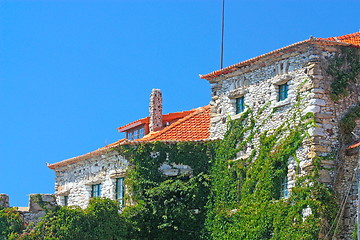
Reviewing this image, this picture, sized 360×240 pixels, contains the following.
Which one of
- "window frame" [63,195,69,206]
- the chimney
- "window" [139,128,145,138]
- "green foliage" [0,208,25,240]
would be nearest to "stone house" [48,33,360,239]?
"window frame" [63,195,69,206]

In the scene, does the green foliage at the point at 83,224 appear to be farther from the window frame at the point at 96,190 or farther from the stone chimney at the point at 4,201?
the window frame at the point at 96,190

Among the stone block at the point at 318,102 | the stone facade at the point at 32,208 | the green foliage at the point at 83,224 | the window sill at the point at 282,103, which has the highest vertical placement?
the window sill at the point at 282,103

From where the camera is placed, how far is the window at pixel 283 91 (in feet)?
107

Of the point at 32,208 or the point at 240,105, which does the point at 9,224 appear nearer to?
the point at 32,208

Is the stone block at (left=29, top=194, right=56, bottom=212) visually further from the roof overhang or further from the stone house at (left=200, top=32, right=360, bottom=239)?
the stone house at (left=200, top=32, right=360, bottom=239)

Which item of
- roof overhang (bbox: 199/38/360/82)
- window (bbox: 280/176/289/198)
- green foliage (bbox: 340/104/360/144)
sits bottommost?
window (bbox: 280/176/289/198)

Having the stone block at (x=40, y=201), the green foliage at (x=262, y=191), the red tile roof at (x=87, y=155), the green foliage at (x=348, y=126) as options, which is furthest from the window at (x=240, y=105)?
the stone block at (x=40, y=201)

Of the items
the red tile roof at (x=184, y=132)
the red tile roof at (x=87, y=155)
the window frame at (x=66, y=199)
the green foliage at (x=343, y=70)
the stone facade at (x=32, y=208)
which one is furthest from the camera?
the window frame at (x=66, y=199)

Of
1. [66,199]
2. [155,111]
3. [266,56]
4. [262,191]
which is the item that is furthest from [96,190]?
[266,56]

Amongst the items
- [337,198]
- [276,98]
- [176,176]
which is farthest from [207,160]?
[337,198]

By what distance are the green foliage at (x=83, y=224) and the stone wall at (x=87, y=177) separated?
3.12 metres

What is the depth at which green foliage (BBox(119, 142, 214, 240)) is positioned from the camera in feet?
116

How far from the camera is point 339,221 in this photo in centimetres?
3012

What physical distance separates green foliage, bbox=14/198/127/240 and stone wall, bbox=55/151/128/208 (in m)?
3.12
